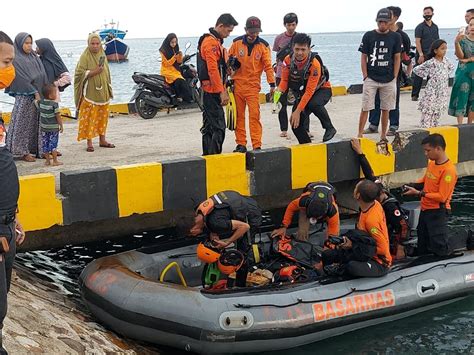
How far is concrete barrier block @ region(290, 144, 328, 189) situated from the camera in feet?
25.1

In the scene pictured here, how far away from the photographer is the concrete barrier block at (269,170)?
739cm

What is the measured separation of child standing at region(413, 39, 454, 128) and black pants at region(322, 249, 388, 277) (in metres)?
3.96

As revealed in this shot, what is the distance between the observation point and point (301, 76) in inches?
311

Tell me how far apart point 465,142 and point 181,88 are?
5113mm

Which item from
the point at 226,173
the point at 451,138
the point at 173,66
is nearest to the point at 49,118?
the point at 226,173

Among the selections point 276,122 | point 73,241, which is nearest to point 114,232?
point 73,241

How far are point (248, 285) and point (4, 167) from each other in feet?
9.56

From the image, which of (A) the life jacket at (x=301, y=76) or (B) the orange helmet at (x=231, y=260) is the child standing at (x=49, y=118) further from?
(B) the orange helmet at (x=231, y=260)

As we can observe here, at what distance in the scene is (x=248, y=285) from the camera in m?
6.17

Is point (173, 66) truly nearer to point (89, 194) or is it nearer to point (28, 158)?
point (28, 158)

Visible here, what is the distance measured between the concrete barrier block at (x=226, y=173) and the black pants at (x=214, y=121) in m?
0.50

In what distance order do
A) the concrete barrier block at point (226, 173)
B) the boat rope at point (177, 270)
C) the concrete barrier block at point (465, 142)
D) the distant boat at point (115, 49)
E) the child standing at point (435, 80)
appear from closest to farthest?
the boat rope at point (177, 270)
the concrete barrier block at point (226, 173)
the concrete barrier block at point (465, 142)
the child standing at point (435, 80)
the distant boat at point (115, 49)

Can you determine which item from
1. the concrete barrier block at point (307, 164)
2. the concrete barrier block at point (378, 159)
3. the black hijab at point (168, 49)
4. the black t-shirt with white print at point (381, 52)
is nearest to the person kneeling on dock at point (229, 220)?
the concrete barrier block at point (307, 164)

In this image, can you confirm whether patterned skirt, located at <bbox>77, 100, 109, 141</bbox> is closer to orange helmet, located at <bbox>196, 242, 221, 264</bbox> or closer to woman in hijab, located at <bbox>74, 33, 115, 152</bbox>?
woman in hijab, located at <bbox>74, 33, 115, 152</bbox>
